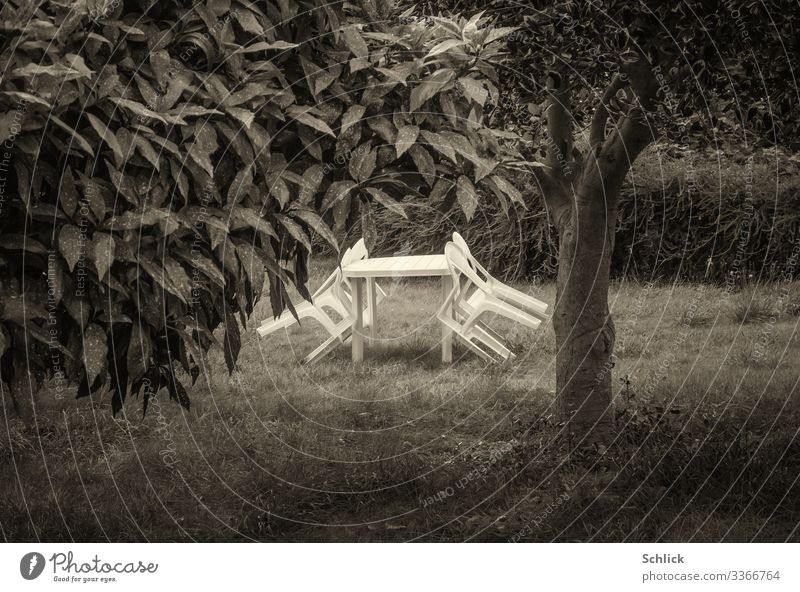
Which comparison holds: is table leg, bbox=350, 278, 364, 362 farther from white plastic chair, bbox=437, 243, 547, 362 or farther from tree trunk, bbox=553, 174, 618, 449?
tree trunk, bbox=553, 174, 618, 449

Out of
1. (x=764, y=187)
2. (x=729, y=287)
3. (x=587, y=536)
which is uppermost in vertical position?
(x=764, y=187)

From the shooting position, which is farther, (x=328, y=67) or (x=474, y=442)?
(x=474, y=442)

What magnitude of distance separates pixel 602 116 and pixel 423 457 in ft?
5.97

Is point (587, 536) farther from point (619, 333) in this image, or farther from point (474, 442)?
point (619, 333)

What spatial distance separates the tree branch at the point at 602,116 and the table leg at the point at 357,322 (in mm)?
2823

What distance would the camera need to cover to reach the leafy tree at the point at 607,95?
10.1 ft

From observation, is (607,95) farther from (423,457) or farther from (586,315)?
(423,457)

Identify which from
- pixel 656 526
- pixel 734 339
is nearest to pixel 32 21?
pixel 656 526

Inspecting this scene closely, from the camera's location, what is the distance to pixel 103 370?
9.39 feet

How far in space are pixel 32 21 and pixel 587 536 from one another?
264 centimetres

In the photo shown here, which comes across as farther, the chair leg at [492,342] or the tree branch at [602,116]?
the chair leg at [492,342]

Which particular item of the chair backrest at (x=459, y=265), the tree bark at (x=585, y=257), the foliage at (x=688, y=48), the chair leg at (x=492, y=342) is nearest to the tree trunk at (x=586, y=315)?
the tree bark at (x=585, y=257)

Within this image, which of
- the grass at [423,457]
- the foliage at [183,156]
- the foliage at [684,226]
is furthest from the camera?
the foliage at [684,226]

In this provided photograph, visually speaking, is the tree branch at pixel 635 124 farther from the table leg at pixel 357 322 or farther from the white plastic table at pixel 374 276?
the table leg at pixel 357 322
